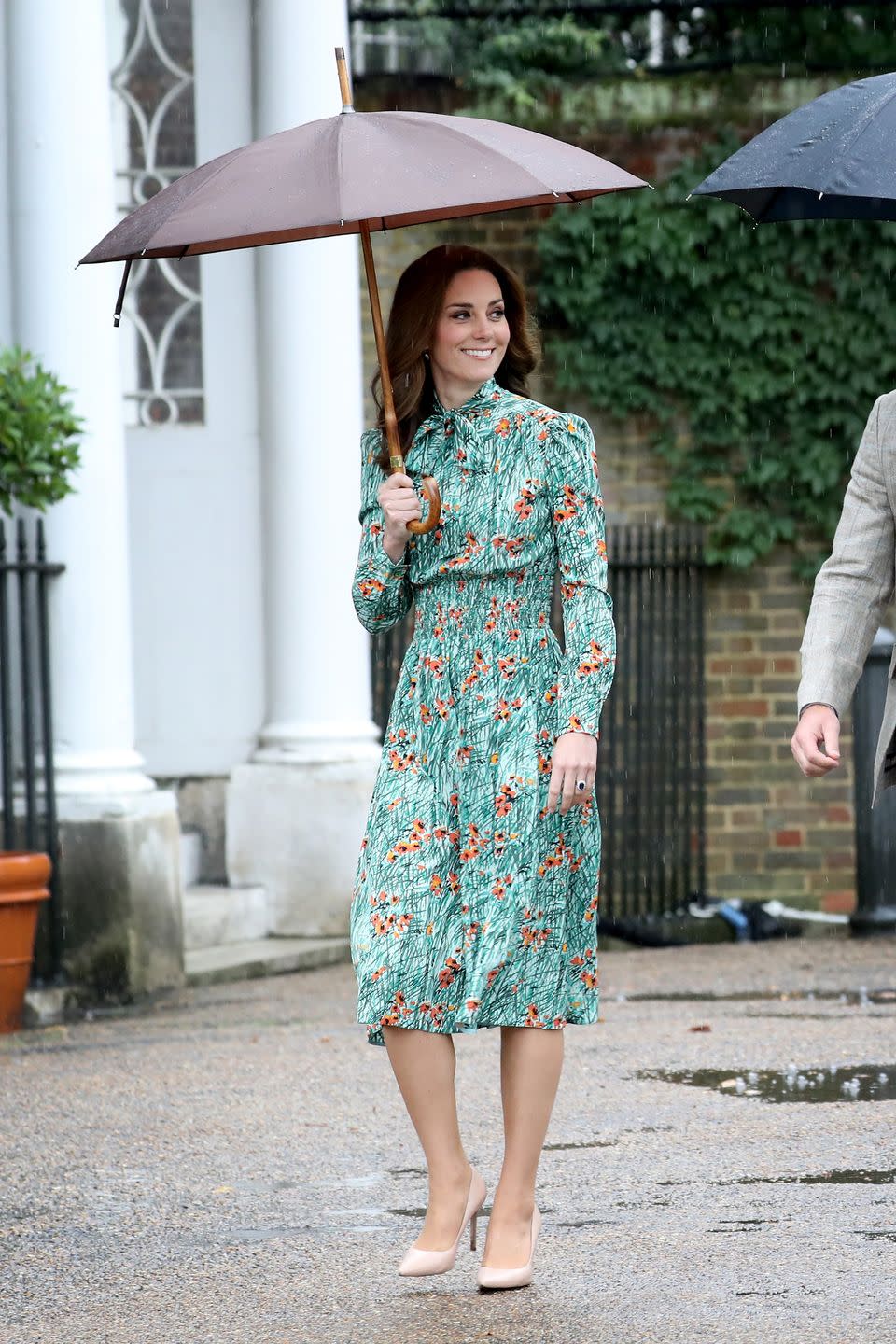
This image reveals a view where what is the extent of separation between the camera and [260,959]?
27.8 ft

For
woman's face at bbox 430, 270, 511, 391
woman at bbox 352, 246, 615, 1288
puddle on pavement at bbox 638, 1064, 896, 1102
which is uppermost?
woman's face at bbox 430, 270, 511, 391

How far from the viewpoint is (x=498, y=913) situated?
148 inches

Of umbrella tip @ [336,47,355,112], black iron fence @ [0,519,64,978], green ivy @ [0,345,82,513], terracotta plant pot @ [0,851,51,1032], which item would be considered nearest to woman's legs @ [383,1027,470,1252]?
umbrella tip @ [336,47,355,112]

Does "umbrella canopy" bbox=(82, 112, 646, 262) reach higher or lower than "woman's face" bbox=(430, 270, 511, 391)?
higher

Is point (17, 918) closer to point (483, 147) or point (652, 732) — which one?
point (483, 147)

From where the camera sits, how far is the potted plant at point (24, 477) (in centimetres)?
701

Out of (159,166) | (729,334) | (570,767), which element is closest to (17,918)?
(159,166)

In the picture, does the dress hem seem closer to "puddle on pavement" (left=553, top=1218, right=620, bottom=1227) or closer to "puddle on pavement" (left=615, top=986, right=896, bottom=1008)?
"puddle on pavement" (left=553, top=1218, right=620, bottom=1227)

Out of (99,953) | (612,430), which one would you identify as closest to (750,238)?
(612,430)

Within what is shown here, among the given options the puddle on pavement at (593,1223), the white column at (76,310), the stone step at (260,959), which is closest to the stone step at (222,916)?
the stone step at (260,959)

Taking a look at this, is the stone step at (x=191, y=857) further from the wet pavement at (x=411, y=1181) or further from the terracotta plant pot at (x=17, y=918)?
the terracotta plant pot at (x=17, y=918)

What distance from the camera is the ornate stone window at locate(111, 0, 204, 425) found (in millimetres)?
9055

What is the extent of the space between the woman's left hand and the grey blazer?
45 centimetres

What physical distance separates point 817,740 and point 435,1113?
1.00 meters
